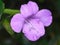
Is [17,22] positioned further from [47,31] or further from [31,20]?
[47,31]

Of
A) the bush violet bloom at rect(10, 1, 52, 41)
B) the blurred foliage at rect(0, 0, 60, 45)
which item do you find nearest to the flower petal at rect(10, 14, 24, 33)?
the bush violet bloom at rect(10, 1, 52, 41)

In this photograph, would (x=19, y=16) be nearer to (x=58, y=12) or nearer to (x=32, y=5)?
(x=32, y=5)

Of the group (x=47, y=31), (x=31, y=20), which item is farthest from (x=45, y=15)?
(x=47, y=31)

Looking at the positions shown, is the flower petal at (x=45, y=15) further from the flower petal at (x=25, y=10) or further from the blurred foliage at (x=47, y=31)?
the blurred foliage at (x=47, y=31)

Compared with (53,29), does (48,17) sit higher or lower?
higher

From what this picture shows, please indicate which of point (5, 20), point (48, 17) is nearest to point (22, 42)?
point (5, 20)

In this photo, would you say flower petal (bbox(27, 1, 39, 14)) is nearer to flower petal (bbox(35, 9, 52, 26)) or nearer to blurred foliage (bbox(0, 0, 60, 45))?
flower petal (bbox(35, 9, 52, 26))

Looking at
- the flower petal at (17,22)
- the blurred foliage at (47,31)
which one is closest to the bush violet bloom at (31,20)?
the flower petal at (17,22)
